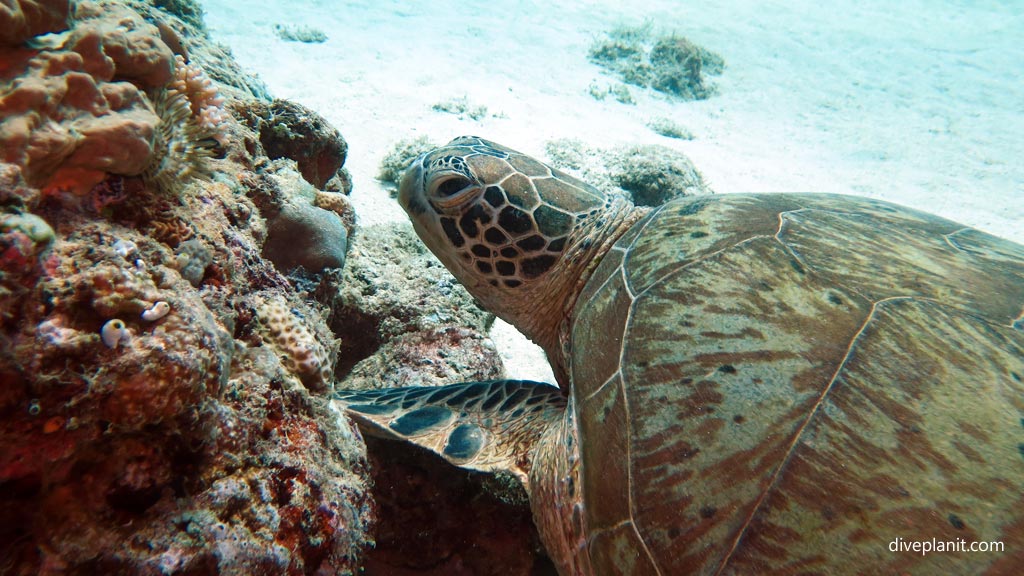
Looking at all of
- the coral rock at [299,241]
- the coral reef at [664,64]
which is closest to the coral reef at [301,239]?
the coral rock at [299,241]

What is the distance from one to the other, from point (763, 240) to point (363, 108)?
449cm

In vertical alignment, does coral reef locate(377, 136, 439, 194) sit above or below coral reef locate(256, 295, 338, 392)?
below

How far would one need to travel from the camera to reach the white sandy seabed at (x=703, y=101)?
196 inches

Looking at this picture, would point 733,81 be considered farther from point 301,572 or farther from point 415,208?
point 301,572

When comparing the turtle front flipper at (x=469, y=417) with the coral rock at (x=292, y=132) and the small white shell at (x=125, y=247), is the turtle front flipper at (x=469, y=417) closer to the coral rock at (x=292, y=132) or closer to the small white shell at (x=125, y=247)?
the small white shell at (x=125, y=247)

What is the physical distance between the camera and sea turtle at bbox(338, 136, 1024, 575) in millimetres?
912

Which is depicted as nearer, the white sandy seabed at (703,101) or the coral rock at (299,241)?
the coral rock at (299,241)

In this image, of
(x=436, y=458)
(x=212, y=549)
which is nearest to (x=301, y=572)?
(x=212, y=549)

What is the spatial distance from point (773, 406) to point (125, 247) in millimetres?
1345

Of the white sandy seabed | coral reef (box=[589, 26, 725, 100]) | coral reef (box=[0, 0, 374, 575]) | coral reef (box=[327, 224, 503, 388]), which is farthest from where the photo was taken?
coral reef (box=[589, 26, 725, 100])

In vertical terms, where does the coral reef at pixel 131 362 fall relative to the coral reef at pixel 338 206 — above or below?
above

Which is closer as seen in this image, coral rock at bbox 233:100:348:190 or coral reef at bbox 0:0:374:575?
coral reef at bbox 0:0:374:575

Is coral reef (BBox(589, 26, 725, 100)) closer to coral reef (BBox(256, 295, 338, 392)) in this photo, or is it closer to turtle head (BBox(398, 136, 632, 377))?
turtle head (BBox(398, 136, 632, 377))

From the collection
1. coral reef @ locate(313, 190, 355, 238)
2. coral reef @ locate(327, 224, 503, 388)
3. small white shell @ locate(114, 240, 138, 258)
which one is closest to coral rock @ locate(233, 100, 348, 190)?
coral reef @ locate(313, 190, 355, 238)
